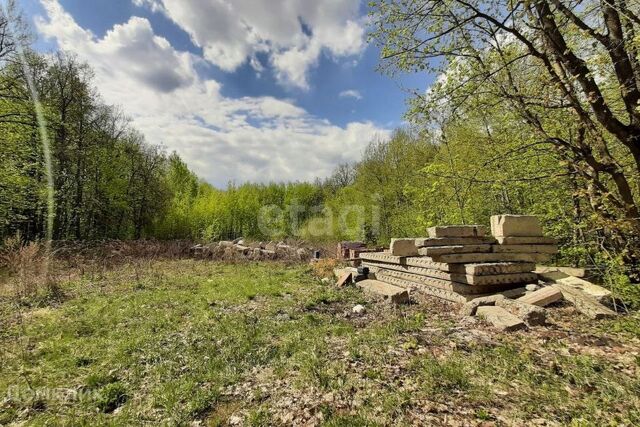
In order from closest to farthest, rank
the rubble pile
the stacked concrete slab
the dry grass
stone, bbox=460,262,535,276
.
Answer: stone, bbox=460,262,535,276
the stacked concrete slab
the dry grass
the rubble pile

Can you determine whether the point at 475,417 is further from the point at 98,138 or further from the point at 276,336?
the point at 98,138

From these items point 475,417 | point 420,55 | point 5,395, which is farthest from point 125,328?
point 420,55

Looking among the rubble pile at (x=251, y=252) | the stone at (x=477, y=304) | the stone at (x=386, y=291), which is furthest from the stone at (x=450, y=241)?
the rubble pile at (x=251, y=252)

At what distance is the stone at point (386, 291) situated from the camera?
7391 millimetres

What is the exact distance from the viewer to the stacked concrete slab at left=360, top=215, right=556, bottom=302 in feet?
23.1

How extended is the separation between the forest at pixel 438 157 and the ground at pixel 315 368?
7.11ft

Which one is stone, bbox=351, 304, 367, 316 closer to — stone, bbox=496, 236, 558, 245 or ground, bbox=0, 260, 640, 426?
ground, bbox=0, 260, 640, 426

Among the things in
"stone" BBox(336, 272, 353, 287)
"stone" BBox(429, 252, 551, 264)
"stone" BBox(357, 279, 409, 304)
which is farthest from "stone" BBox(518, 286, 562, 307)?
"stone" BBox(336, 272, 353, 287)

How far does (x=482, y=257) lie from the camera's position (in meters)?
7.30

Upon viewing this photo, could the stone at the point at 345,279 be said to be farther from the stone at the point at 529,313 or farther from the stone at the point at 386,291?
the stone at the point at 529,313

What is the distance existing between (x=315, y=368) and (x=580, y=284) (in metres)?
6.10

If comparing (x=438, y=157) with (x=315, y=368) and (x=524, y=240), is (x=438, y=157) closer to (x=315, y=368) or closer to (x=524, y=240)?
(x=524, y=240)

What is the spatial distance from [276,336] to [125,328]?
3133 mm

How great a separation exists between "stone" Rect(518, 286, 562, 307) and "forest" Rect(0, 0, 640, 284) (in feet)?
2.93
